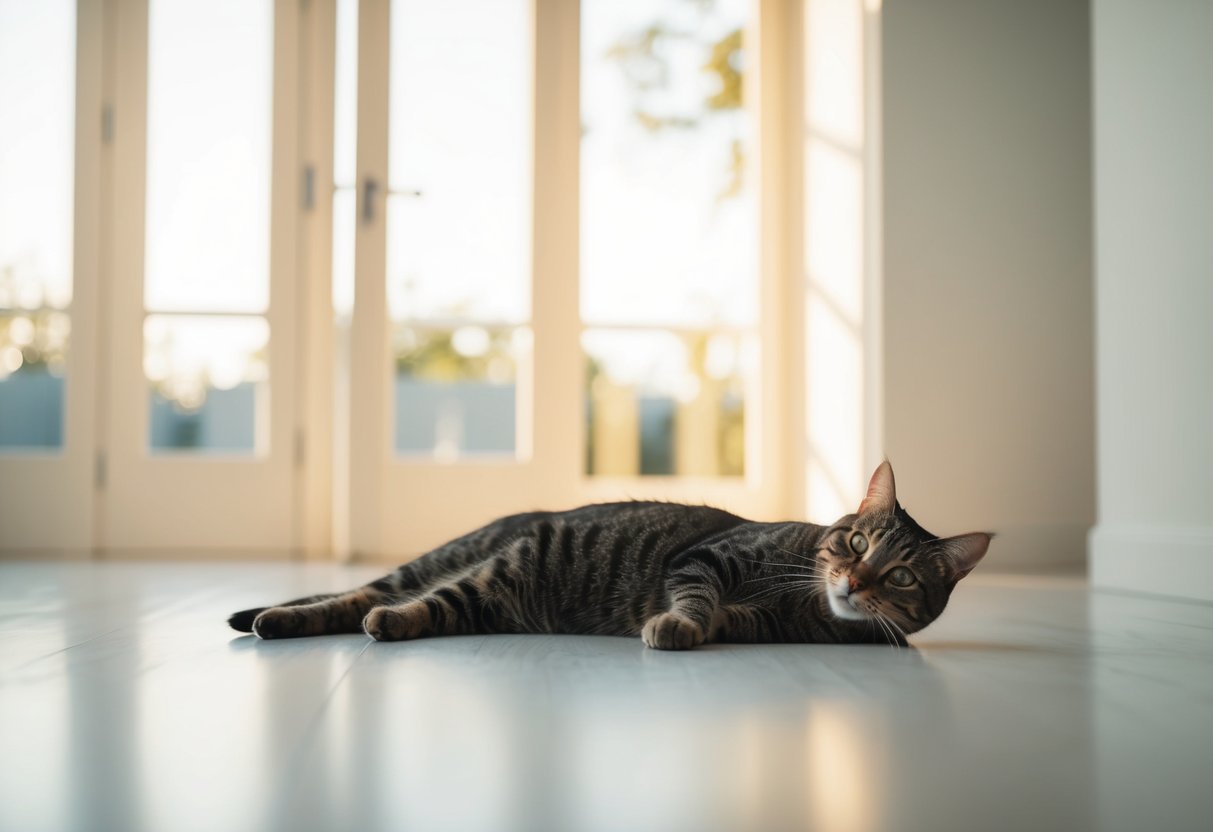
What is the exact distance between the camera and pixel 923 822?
2.54 ft

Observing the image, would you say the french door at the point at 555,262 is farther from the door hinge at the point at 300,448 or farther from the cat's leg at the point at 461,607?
the cat's leg at the point at 461,607

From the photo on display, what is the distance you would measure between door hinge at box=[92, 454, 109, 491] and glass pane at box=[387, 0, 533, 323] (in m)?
1.16

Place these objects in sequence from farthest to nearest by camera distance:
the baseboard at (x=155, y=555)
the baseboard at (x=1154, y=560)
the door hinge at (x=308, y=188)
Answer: the door hinge at (x=308, y=188)
the baseboard at (x=155, y=555)
the baseboard at (x=1154, y=560)

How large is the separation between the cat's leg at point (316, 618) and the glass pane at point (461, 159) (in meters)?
2.15

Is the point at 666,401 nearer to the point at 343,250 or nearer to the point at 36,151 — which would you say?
the point at 343,250

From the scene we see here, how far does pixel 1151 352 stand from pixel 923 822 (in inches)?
84.9

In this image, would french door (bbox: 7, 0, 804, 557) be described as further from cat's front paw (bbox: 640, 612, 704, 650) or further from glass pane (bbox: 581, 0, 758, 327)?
cat's front paw (bbox: 640, 612, 704, 650)

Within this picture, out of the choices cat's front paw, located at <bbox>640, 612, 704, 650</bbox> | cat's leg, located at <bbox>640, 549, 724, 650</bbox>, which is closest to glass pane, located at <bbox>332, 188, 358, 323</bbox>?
cat's leg, located at <bbox>640, 549, 724, 650</bbox>

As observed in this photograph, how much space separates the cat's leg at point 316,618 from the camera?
1.62 meters

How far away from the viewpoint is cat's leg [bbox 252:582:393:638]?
162cm

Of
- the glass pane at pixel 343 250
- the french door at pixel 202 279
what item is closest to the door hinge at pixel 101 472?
the french door at pixel 202 279

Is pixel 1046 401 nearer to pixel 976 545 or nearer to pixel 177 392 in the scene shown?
pixel 976 545

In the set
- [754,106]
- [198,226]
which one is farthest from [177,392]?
[754,106]

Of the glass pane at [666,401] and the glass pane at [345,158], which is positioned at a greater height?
the glass pane at [345,158]
